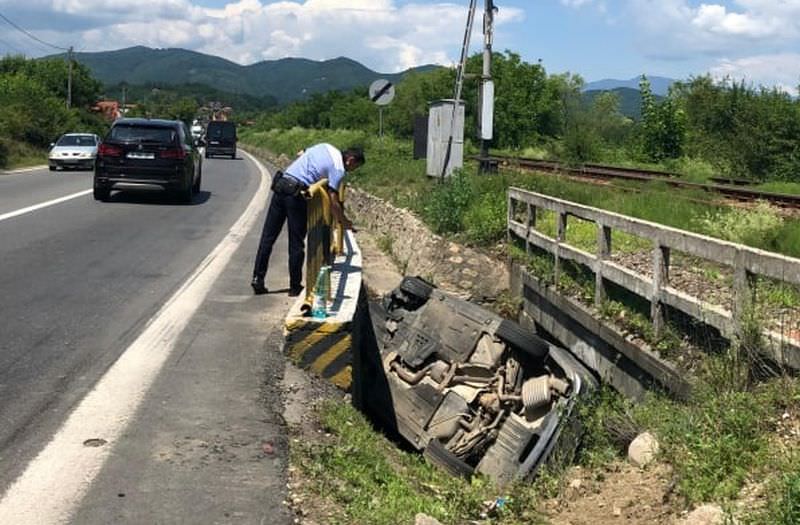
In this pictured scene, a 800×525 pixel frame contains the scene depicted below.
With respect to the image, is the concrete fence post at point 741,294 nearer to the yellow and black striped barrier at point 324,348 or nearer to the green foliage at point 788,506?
the green foliage at point 788,506

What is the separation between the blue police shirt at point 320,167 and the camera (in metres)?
8.33

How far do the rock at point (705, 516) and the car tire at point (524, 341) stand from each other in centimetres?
374

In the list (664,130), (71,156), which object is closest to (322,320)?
(71,156)

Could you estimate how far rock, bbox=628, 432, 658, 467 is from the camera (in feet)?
16.6

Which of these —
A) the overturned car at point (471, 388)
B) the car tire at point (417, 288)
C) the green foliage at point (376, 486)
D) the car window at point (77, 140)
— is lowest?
the overturned car at point (471, 388)

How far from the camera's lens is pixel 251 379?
607 cm

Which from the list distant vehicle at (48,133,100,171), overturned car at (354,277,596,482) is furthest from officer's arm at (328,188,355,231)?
distant vehicle at (48,133,100,171)

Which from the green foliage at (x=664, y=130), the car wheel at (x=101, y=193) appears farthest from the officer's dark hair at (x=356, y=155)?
the green foliage at (x=664, y=130)

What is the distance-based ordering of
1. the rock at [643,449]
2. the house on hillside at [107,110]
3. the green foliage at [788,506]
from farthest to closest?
the house on hillside at [107,110] < the rock at [643,449] < the green foliage at [788,506]

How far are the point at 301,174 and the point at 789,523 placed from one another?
5.89 metres

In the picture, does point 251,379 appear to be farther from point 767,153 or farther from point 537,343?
point 767,153

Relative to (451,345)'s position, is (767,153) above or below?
above

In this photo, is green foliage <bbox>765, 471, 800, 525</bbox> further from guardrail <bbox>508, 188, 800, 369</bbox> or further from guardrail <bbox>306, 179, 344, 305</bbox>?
guardrail <bbox>306, 179, 344, 305</bbox>

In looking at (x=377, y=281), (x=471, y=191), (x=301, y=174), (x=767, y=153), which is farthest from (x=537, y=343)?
(x=767, y=153)
